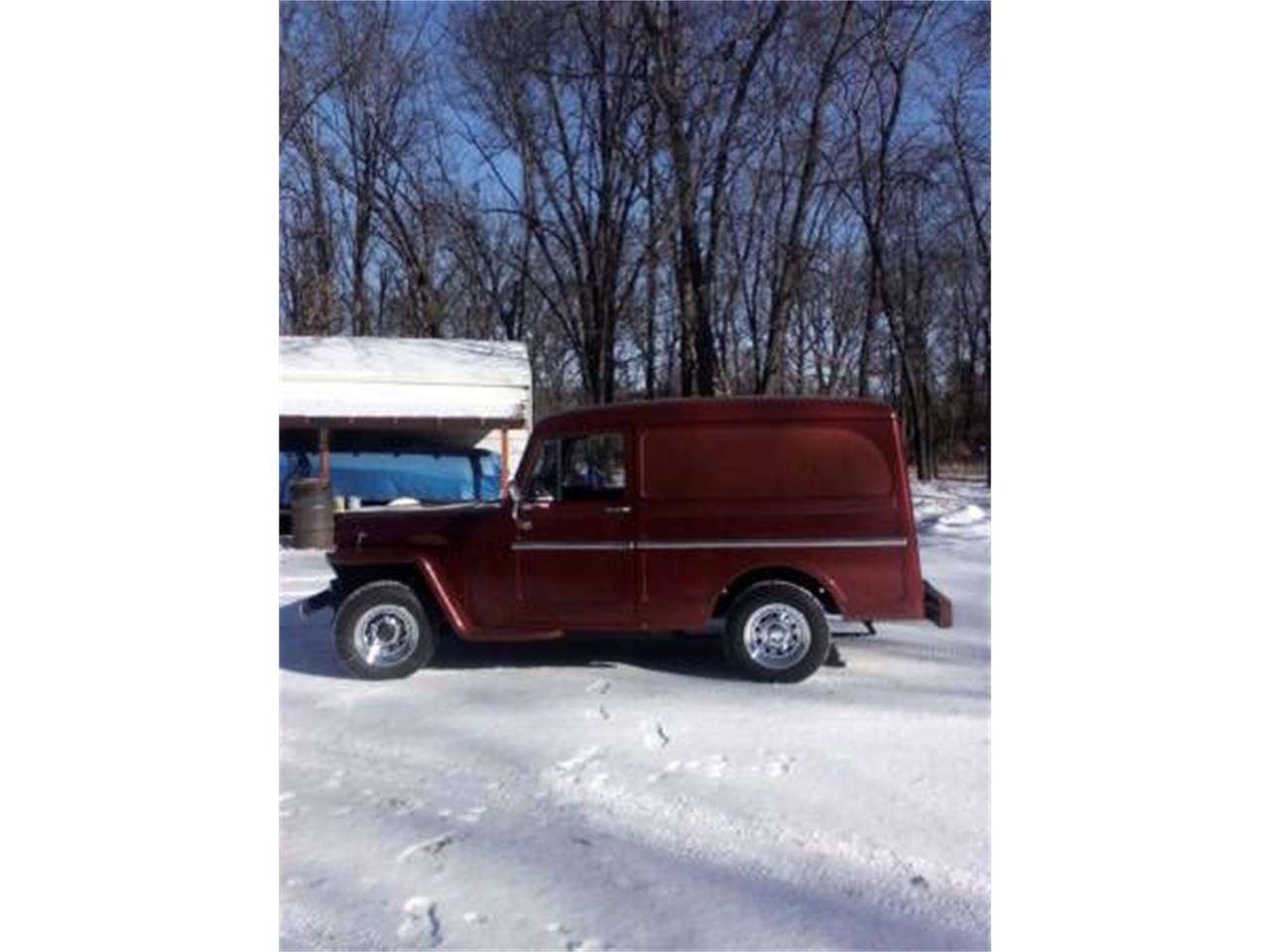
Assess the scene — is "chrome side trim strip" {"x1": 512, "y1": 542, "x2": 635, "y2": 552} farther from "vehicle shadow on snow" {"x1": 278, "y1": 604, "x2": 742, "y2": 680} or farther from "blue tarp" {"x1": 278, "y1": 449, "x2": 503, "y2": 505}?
"blue tarp" {"x1": 278, "y1": 449, "x2": 503, "y2": 505}

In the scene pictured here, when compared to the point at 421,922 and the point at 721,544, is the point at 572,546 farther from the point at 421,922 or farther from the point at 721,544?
the point at 421,922

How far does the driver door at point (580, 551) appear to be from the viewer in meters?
5.80

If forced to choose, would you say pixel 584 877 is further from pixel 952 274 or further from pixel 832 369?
pixel 832 369

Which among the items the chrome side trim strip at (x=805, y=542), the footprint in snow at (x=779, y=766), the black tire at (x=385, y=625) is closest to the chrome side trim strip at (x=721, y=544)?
the chrome side trim strip at (x=805, y=542)

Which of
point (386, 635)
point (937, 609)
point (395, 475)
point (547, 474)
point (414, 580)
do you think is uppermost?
point (395, 475)

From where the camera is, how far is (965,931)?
288cm

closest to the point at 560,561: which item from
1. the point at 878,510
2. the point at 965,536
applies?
the point at 878,510

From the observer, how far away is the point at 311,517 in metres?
13.0

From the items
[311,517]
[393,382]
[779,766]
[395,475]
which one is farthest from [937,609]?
[393,382]

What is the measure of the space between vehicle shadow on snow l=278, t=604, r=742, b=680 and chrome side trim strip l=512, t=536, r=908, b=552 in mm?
821

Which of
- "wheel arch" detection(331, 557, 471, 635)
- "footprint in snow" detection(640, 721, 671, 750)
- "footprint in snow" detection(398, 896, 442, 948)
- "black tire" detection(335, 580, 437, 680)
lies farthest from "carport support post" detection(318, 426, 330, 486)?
"footprint in snow" detection(398, 896, 442, 948)

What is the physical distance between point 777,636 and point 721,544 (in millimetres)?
640

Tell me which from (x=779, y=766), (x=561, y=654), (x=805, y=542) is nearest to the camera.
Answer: (x=779, y=766)

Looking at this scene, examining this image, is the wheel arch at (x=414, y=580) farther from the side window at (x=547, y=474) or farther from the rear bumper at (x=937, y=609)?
the rear bumper at (x=937, y=609)
